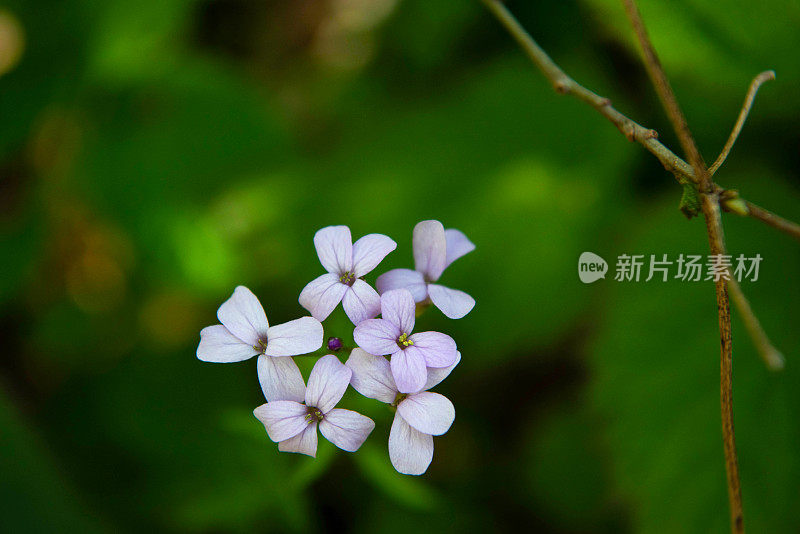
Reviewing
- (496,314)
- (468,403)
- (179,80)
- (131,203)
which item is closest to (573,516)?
(468,403)

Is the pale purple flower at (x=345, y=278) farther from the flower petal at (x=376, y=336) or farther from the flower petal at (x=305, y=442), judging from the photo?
the flower petal at (x=305, y=442)

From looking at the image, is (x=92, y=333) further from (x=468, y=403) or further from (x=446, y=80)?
(x=446, y=80)

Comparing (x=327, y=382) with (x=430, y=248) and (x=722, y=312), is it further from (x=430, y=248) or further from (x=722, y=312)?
(x=722, y=312)

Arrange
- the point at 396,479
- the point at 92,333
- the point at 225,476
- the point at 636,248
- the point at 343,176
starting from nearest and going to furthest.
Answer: the point at 396,479, the point at 636,248, the point at 225,476, the point at 343,176, the point at 92,333

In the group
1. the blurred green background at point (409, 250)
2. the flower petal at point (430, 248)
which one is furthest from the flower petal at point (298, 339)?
the blurred green background at point (409, 250)

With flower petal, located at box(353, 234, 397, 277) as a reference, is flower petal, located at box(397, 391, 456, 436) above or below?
below

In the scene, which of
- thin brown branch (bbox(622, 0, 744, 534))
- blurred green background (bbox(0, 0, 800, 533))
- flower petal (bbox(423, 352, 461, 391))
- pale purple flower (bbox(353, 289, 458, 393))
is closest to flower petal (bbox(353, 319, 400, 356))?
pale purple flower (bbox(353, 289, 458, 393))

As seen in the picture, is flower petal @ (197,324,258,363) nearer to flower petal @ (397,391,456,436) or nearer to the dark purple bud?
the dark purple bud
